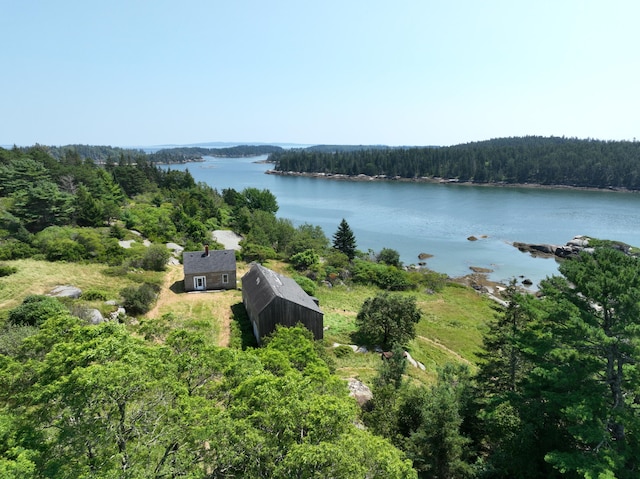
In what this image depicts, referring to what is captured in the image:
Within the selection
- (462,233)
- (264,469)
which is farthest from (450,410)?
(462,233)

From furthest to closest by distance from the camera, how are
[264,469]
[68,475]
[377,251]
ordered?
[377,251] → [264,469] → [68,475]

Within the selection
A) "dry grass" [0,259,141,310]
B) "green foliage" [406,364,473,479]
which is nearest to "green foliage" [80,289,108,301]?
"dry grass" [0,259,141,310]

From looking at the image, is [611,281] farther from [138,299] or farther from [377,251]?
[377,251]

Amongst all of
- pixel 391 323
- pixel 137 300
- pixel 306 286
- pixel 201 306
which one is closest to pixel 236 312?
pixel 201 306

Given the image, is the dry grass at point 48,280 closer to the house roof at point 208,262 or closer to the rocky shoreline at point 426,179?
the house roof at point 208,262

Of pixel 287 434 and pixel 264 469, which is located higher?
pixel 287 434

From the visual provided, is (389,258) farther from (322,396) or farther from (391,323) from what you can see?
(322,396)
